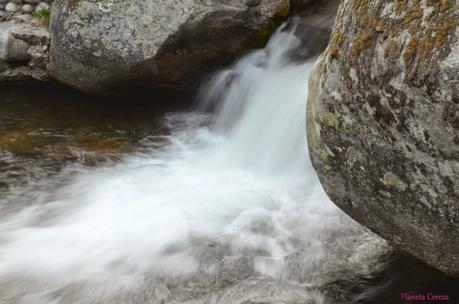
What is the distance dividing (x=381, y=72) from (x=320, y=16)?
375 cm

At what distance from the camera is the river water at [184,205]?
10.7 feet

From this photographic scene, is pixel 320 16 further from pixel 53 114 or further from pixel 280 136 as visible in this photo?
pixel 53 114

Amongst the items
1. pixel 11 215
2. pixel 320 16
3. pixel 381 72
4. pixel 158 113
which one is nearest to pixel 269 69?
pixel 320 16

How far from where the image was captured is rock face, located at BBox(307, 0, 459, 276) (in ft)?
6.70

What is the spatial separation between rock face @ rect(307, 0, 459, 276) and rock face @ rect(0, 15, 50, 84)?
4.74 m

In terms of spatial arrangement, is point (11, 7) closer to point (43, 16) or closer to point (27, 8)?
point (27, 8)

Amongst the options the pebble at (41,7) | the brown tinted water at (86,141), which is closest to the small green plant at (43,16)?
the pebble at (41,7)

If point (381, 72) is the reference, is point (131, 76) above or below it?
below

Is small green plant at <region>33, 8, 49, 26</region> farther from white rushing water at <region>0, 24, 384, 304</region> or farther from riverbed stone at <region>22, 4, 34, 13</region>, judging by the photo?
white rushing water at <region>0, 24, 384, 304</region>

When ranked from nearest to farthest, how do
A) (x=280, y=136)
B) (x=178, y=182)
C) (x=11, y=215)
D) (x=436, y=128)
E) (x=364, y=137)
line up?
(x=436, y=128) → (x=364, y=137) → (x=11, y=215) → (x=178, y=182) → (x=280, y=136)

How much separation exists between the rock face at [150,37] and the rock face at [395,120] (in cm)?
318

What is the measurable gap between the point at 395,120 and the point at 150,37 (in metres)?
3.90

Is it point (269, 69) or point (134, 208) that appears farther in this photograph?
point (269, 69)

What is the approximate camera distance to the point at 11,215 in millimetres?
4160
